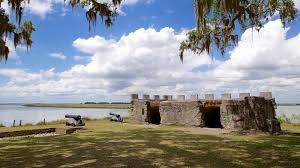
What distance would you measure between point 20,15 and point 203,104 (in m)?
12.7

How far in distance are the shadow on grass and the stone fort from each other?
4.11m

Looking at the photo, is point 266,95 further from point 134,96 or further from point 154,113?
point 134,96

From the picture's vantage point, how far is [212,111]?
83.4 ft

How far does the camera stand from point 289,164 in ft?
33.3

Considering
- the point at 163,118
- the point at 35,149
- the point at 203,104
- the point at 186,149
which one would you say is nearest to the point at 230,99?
the point at 203,104

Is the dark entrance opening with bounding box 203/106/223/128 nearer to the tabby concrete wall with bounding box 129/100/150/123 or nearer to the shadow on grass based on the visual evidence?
the tabby concrete wall with bounding box 129/100/150/123

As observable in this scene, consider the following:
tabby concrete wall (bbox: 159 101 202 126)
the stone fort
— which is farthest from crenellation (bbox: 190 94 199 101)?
tabby concrete wall (bbox: 159 101 202 126)

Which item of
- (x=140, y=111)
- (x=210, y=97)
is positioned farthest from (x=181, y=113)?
(x=140, y=111)

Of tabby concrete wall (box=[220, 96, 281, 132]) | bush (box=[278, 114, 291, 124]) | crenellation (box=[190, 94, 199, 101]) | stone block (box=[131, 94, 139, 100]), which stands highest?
stone block (box=[131, 94, 139, 100])

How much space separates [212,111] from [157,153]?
544 inches

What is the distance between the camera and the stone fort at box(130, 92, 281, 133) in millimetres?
19797

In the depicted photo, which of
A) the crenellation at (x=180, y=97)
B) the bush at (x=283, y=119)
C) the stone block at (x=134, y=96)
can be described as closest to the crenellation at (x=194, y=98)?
the crenellation at (x=180, y=97)

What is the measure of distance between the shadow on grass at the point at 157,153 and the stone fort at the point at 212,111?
13.5 feet

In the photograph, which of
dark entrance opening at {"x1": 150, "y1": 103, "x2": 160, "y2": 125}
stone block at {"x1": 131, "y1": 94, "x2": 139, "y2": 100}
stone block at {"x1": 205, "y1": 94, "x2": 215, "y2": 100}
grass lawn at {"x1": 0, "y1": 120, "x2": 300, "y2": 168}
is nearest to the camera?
grass lawn at {"x1": 0, "y1": 120, "x2": 300, "y2": 168}
